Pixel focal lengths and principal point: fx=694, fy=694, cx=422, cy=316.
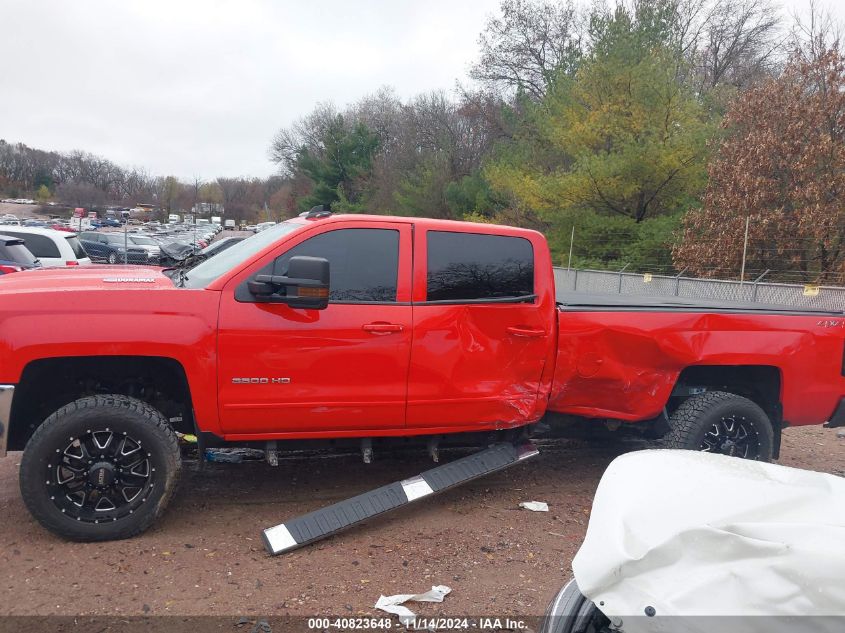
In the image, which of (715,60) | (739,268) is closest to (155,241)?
(739,268)

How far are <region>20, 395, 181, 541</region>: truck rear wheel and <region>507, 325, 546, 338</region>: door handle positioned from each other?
7.25 ft

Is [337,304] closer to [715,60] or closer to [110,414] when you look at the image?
[110,414]

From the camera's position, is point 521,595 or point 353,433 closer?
point 521,595

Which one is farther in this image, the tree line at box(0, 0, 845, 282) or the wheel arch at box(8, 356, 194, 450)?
the tree line at box(0, 0, 845, 282)

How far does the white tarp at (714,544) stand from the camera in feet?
5.49

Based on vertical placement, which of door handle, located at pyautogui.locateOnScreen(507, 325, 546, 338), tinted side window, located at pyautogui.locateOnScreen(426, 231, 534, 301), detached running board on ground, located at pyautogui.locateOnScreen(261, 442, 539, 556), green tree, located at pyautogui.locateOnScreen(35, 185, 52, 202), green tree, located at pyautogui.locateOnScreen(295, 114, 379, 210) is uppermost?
green tree, located at pyautogui.locateOnScreen(295, 114, 379, 210)

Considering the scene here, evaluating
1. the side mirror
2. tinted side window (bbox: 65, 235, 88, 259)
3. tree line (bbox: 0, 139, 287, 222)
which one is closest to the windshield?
the side mirror

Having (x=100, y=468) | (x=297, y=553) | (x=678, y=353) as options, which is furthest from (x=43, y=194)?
(x=678, y=353)

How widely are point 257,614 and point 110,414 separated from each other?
1429 millimetres

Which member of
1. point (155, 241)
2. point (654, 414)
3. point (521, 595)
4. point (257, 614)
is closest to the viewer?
point (257, 614)

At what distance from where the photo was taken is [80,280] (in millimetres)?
4262

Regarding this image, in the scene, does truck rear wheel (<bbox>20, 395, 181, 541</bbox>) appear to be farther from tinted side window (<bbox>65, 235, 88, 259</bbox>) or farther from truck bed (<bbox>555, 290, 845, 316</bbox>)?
tinted side window (<bbox>65, 235, 88, 259</bbox>)

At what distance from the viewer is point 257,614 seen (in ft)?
11.0

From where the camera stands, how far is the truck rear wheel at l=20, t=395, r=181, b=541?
12.6ft
